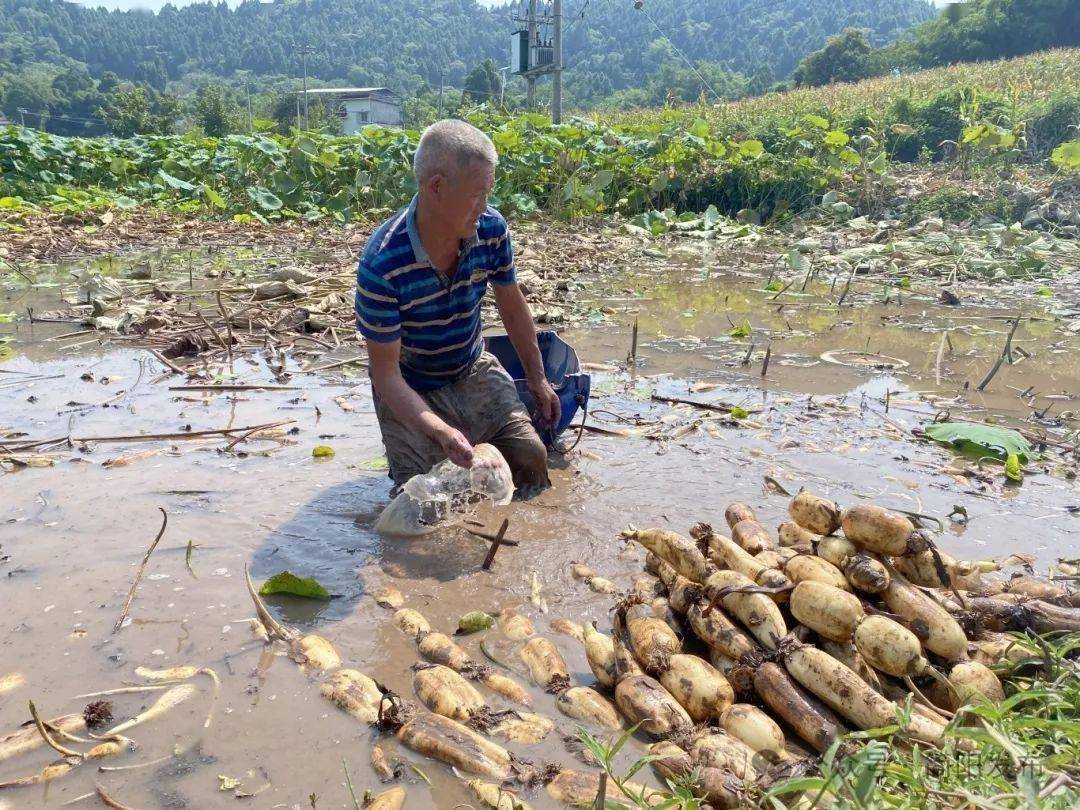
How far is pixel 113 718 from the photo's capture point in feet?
6.95

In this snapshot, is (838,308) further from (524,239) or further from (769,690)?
(769,690)

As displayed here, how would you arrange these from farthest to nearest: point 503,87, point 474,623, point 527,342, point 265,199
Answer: point 503,87
point 265,199
point 527,342
point 474,623

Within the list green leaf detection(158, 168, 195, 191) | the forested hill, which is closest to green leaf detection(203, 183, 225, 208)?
green leaf detection(158, 168, 195, 191)

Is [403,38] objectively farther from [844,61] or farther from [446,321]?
[446,321]

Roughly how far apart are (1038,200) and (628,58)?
14210cm

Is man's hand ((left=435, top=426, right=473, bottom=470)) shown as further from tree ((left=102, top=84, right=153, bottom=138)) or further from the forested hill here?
the forested hill

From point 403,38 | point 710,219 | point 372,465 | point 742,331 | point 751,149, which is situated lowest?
point 372,465

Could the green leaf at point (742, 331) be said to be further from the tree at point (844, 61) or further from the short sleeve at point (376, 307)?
the tree at point (844, 61)

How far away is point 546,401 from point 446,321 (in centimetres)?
68

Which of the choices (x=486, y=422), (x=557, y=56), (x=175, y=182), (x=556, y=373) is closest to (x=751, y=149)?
(x=175, y=182)

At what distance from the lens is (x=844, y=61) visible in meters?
53.7

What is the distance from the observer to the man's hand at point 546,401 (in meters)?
3.91

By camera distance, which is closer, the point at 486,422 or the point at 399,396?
the point at 399,396

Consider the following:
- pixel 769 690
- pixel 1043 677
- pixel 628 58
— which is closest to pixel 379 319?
pixel 769 690
